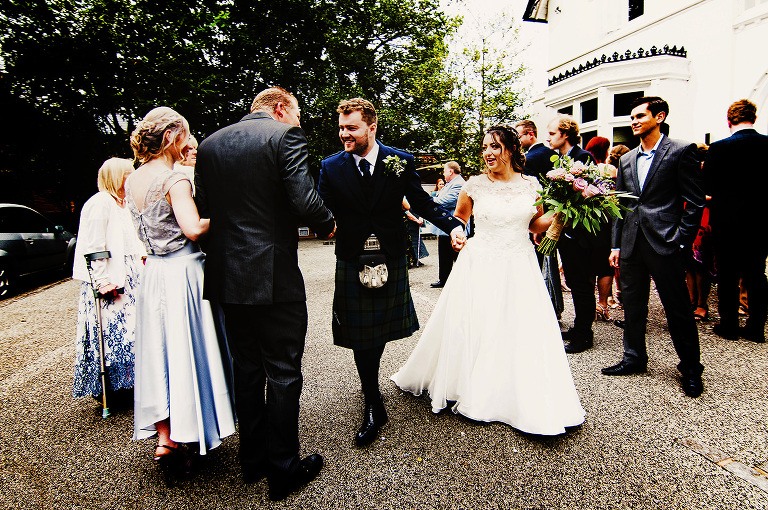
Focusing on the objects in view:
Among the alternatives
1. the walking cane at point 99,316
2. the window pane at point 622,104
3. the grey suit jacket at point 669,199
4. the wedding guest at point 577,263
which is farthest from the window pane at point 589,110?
the walking cane at point 99,316

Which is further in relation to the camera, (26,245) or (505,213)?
(26,245)

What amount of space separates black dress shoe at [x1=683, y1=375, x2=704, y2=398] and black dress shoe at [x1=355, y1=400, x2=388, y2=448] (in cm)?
261

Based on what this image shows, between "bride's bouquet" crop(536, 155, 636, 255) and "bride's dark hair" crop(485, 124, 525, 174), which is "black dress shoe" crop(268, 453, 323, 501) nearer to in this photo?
"bride's bouquet" crop(536, 155, 636, 255)

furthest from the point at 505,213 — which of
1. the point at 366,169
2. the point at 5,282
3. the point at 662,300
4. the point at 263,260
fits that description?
the point at 5,282

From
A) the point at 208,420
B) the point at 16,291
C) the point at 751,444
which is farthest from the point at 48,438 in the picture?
the point at 16,291

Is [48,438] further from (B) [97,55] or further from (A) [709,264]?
(B) [97,55]

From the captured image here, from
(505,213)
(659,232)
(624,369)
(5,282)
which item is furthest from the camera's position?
(5,282)

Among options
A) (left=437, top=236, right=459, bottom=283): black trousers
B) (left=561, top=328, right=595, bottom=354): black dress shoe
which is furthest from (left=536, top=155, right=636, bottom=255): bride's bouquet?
(left=437, top=236, right=459, bottom=283): black trousers

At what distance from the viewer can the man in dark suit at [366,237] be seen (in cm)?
277

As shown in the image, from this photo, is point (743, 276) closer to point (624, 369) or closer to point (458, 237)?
point (624, 369)

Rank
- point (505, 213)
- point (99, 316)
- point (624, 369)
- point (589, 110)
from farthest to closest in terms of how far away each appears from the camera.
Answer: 1. point (589, 110)
2. point (624, 369)
3. point (99, 316)
4. point (505, 213)

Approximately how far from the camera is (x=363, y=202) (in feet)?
9.09

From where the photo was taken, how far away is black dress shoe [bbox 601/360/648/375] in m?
3.79

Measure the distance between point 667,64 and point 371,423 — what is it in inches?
471
